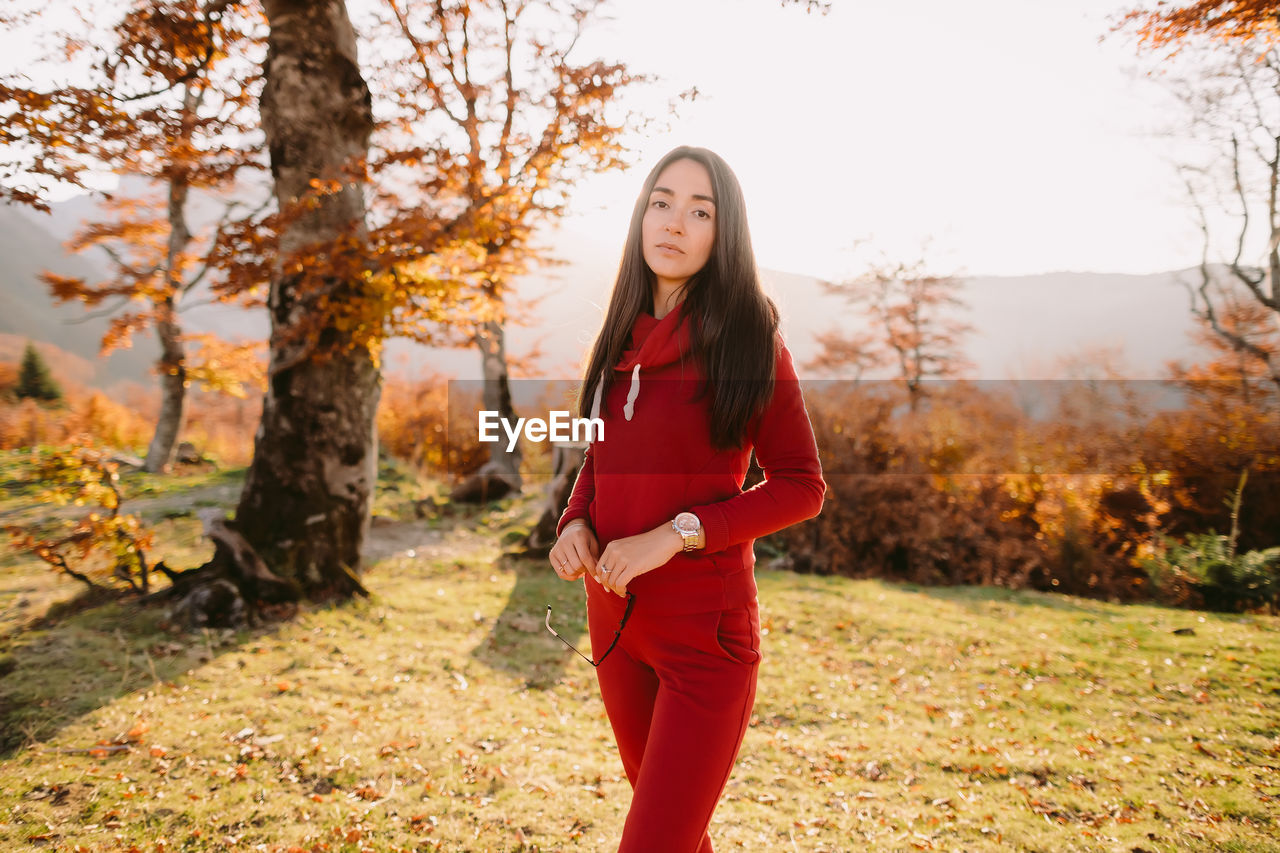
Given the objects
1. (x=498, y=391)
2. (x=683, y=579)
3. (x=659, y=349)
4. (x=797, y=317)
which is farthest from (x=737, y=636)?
(x=498, y=391)

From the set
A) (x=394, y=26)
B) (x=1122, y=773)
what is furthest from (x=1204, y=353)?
(x=394, y=26)

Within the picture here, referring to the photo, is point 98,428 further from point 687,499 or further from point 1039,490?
point 1039,490

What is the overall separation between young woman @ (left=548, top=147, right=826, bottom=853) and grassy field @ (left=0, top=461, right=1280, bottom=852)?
159cm

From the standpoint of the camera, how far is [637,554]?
1.28 m

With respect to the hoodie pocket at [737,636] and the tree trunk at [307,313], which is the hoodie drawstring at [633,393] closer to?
the hoodie pocket at [737,636]

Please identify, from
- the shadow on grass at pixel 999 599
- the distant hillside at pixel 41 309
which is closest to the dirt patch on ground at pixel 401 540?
the shadow on grass at pixel 999 599

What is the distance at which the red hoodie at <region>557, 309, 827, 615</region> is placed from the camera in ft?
4.39

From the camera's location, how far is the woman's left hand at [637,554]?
127 centimetres

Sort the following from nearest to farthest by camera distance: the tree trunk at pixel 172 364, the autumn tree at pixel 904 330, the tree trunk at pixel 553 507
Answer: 1. the tree trunk at pixel 553 507
2. the tree trunk at pixel 172 364
3. the autumn tree at pixel 904 330

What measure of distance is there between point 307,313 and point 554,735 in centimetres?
360

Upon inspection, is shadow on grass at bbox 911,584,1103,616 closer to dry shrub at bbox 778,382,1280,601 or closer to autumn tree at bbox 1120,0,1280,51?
dry shrub at bbox 778,382,1280,601

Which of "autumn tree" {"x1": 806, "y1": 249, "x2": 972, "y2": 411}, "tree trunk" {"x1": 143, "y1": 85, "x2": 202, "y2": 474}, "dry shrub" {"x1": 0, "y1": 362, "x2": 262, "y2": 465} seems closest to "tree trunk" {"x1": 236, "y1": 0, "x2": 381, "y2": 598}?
"tree trunk" {"x1": 143, "y1": 85, "x2": 202, "y2": 474}

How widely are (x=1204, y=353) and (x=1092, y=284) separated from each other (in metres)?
40.8

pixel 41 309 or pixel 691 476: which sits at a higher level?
pixel 41 309
